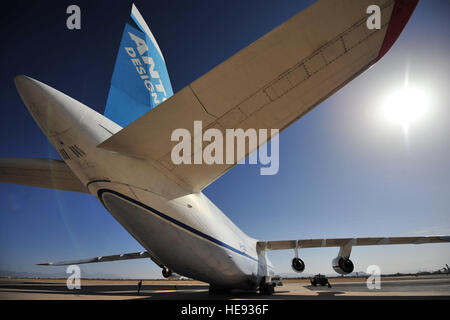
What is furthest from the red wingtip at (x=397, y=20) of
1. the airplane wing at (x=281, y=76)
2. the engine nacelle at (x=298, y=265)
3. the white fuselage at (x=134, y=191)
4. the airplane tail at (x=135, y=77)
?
the engine nacelle at (x=298, y=265)

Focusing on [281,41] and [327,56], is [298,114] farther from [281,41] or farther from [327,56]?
[281,41]

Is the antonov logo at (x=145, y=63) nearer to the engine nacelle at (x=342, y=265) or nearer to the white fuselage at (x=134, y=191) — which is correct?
the white fuselage at (x=134, y=191)

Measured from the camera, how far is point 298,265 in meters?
10.5

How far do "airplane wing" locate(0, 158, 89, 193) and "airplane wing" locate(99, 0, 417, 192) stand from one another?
1.76 metres

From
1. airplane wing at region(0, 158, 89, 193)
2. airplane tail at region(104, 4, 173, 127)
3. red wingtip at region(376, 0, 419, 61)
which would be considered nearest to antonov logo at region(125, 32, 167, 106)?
airplane tail at region(104, 4, 173, 127)

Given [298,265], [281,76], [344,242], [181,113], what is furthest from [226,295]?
[281,76]

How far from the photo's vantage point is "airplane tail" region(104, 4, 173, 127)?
4938mm

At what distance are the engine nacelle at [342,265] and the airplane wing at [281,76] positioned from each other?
7.98 metres

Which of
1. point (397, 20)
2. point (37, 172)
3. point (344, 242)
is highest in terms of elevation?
point (397, 20)

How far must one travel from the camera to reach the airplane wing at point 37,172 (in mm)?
4395

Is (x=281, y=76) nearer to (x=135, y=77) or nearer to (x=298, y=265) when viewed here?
(x=135, y=77)

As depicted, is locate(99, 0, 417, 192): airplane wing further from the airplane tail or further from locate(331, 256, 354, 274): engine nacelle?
locate(331, 256, 354, 274): engine nacelle

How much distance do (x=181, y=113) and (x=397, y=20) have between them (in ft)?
9.14
